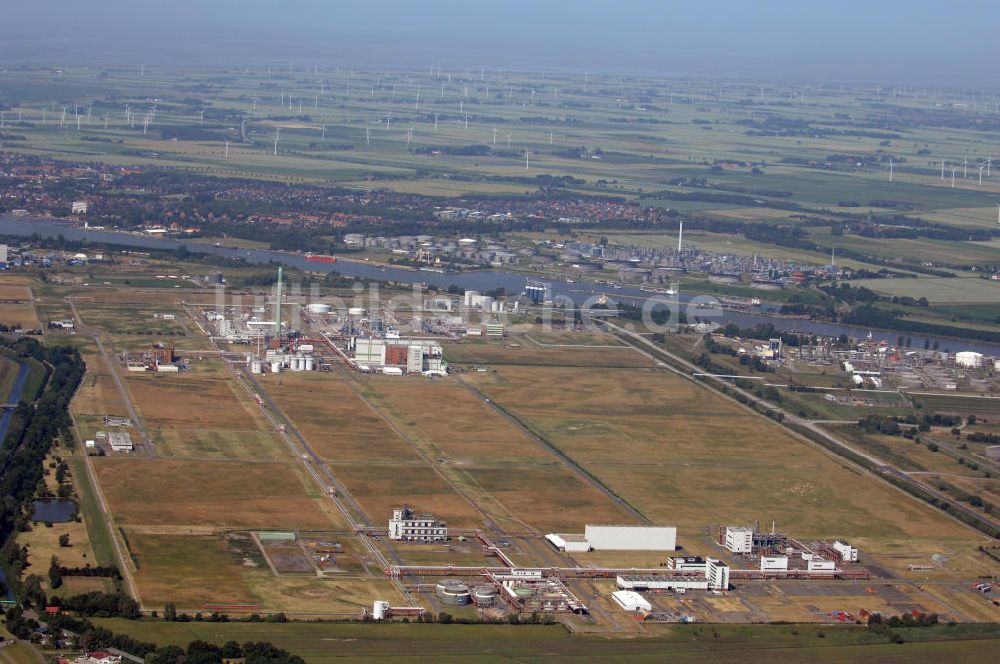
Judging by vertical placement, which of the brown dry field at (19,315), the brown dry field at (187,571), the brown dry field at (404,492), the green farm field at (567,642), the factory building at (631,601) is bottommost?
the green farm field at (567,642)

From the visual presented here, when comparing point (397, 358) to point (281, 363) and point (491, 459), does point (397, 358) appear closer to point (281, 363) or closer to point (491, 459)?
point (281, 363)

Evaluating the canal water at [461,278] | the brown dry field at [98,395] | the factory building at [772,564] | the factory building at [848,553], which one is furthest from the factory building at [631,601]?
the canal water at [461,278]

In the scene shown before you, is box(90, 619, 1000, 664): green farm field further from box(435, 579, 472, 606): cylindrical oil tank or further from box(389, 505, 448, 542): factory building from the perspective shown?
box(389, 505, 448, 542): factory building

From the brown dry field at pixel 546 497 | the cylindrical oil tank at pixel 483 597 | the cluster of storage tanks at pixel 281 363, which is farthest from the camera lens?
the cluster of storage tanks at pixel 281 363

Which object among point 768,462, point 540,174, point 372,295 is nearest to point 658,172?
point 540,174

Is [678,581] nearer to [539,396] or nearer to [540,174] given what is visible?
[539,396]

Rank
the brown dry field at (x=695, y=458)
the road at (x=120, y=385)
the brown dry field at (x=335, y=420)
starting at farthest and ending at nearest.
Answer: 1. the brown dry field at (x=335, y=420)
2. the road at (x=120, y=385)
3. the brown dry field at (x=695, y=458)

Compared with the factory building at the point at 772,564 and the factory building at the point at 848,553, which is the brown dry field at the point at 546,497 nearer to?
the factory building at the point at 772,564
